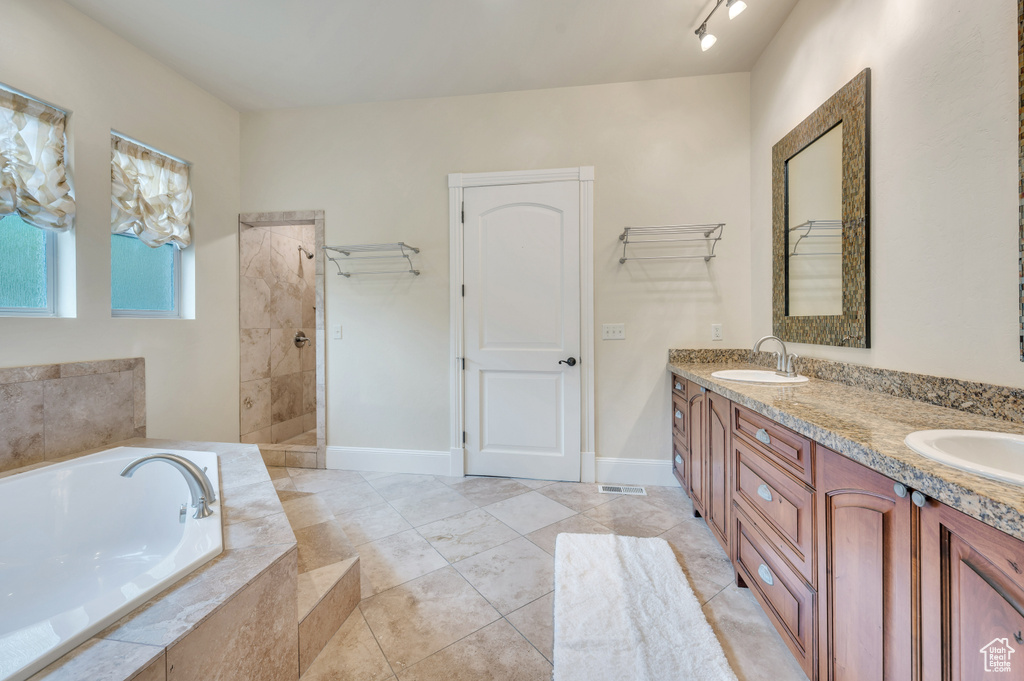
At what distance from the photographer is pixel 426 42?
7.15 feet

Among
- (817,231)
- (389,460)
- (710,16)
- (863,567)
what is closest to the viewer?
(863,567)

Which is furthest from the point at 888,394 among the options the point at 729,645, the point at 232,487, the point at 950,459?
the point at 232,487

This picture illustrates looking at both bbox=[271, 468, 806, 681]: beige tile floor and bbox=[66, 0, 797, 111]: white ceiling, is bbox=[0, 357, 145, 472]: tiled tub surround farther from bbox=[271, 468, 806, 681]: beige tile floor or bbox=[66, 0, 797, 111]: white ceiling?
bbox=[66, 0, 797, 111]: white ceiling

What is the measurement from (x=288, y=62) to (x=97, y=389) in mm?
2129

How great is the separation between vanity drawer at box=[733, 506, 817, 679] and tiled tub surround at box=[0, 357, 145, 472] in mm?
3062

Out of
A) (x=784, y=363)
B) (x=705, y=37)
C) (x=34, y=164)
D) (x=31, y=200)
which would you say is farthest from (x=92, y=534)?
(x=705, y=37)

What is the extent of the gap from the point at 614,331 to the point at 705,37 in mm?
1594

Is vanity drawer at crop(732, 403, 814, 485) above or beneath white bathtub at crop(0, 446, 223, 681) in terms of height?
above

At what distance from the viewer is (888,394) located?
1.40 m

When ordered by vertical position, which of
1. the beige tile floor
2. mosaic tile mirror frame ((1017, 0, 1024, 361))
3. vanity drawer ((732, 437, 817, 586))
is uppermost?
mosaic tile mirror frame ((1017, 0, 1024, 361))

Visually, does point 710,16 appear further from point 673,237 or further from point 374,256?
point 374,256

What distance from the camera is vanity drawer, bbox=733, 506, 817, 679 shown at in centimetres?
105

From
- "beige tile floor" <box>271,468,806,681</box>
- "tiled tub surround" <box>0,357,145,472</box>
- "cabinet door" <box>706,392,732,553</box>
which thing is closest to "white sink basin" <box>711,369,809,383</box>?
"cabinet door" <box>706,392,732,553</box>

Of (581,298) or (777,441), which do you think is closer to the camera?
(777,441)
